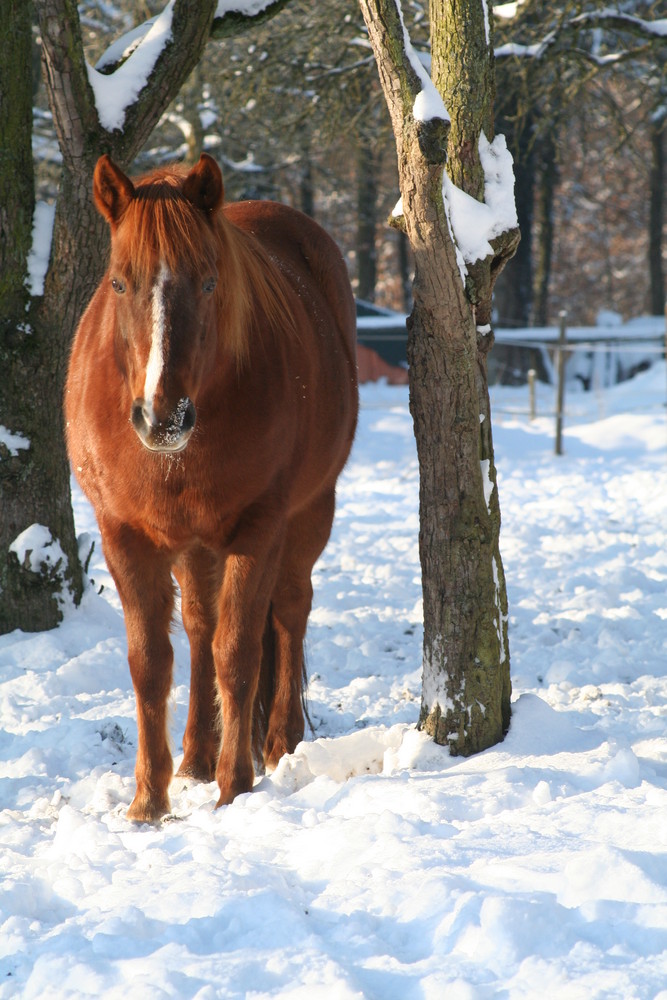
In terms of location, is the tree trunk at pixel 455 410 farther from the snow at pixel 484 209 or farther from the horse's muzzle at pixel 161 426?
the horse's muzzle at pixel 161 426

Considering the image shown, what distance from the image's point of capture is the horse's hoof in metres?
3.52

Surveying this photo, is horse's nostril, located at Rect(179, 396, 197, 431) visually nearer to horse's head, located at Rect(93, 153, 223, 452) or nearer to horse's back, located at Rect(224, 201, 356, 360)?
horse's head, located at Rect(93, 153, 223, 452)

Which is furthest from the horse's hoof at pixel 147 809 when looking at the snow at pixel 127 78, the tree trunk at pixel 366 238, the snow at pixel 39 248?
the tree trunk at pixel 366 238

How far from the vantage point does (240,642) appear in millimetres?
3598

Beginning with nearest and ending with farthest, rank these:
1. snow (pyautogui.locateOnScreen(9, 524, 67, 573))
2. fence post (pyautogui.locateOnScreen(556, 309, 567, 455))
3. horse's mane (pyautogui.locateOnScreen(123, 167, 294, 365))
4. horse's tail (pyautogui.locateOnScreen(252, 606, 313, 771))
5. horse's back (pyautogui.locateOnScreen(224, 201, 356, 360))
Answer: horse's mane (pyautogui.locateOnScreen(123, 167, 294, 365)) < horse's tail (pyautogui.locateOnScreen(252, 606, 313, 771)) < horse's back (pyautogui.locateOnScreen(224, 201, 356, 360)) < snow (pyautogui.locateOnScreen(9, 524, 67, 573)) < fence post (pyautogui.locateOnScreen(556, 309, 567, 455))

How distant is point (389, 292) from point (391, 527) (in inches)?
1117

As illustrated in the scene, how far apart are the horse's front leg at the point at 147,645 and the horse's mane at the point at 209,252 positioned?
0.77m

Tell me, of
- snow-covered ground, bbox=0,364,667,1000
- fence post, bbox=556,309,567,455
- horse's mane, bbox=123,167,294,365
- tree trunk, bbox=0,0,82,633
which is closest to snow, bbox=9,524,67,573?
tree trunk, bbox=0,0,82,633

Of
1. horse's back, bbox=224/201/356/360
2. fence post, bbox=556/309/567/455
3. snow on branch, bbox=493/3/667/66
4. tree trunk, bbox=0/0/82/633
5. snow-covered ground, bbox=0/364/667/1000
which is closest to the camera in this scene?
snow-covered ground, bbox=0/364/667/1000

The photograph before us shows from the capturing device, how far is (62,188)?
525cm

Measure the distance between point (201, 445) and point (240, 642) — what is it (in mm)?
739

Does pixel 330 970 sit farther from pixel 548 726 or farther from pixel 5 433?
pixel 5 433

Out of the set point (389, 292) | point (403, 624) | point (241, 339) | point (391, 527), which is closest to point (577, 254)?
point (389, 292)

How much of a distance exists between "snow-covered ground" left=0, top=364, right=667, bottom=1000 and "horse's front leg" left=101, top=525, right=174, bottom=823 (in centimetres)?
15
